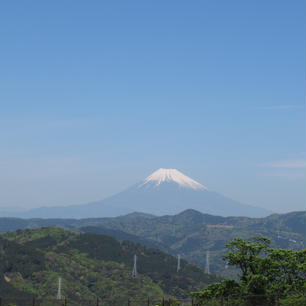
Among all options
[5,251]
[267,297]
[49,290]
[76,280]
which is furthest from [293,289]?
[5,251]

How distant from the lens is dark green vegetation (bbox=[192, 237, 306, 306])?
47406mm

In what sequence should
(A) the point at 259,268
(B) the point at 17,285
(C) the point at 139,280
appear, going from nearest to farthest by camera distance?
1. (A) the point at 259,268
2. (B) the point at 17,285
3. (C) the point at 139,280

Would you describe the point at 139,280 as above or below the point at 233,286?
below

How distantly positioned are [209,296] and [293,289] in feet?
27.0

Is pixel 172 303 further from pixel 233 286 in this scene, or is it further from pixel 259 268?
pixel 259 268

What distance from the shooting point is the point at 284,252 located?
51062 mm

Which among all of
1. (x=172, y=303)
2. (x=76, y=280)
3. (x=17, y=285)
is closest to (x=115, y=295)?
(x=76, y=280)

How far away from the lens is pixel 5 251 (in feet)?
639

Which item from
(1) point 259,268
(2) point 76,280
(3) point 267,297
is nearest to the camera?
(3) point 267,297

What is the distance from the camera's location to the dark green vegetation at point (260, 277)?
47.4m

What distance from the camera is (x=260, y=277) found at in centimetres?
4744

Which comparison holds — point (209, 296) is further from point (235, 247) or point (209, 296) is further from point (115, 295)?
point (115, 295)

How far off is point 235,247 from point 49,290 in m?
128

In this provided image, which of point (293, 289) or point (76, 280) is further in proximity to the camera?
point (76, 280)
